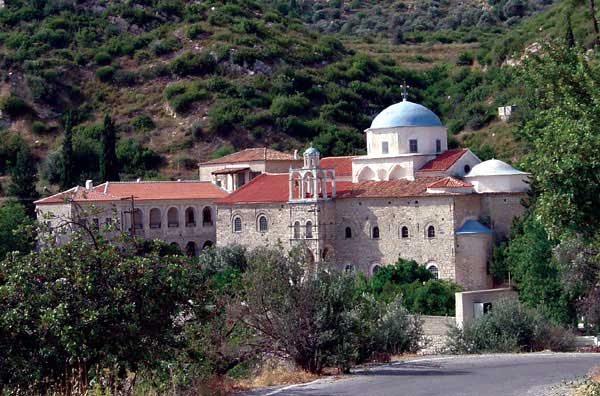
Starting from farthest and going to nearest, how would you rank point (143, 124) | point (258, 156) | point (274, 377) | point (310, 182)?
1. point (143, 124)
2. point (258, 156)
3. point (310, 182)
4. point (274, 377)

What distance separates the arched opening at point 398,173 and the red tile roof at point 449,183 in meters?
2.76

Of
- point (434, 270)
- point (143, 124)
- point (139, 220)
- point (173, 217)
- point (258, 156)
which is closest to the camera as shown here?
point (434, 270)

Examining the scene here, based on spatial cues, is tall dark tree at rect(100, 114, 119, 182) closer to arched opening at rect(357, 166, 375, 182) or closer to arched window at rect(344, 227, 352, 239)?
arched opening at rect(357, 166, 375, 182)

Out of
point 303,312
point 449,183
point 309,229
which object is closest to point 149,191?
point 309,229

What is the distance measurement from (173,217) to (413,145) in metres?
14.0

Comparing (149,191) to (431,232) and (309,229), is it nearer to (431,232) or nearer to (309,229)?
(309,229)

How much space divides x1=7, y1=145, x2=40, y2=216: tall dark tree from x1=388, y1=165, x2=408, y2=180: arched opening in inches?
795

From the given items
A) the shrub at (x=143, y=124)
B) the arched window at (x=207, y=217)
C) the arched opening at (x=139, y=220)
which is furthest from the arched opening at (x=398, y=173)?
the shrub at (x=143, y=124)

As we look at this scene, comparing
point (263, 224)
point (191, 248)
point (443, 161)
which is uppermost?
point (443, 161)

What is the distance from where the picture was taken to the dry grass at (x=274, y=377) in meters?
16.8

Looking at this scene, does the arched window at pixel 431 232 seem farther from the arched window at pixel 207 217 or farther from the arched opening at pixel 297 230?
the arched window at pixel 207 217

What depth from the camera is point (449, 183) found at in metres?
42.7

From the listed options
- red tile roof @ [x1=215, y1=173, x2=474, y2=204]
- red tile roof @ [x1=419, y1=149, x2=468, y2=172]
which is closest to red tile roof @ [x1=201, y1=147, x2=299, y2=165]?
red tile roof @ [x1=215, y1=173, x2=474, y2=204]

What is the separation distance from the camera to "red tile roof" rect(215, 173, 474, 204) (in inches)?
1731
